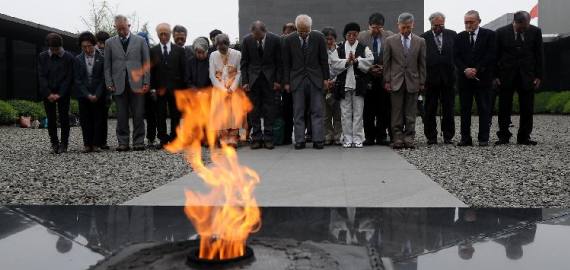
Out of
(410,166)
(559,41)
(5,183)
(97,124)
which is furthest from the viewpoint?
(559,41)

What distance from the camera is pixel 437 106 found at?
9.92m

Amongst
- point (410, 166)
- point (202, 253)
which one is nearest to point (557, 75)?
point (410, 166)

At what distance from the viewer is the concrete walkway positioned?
197 inches

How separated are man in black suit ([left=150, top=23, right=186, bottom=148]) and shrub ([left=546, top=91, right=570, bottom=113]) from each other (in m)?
16.4

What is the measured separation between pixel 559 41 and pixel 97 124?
65.4 ft

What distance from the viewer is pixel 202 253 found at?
2820 millimetres

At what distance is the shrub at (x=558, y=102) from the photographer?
70.8ft

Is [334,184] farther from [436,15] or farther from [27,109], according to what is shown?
[27,109]

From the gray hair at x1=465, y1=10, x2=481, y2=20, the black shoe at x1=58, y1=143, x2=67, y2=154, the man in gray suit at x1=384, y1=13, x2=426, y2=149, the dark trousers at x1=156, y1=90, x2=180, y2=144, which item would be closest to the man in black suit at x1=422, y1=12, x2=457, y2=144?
the gray hair at x1=465, y1=10, x2=481, y2=20

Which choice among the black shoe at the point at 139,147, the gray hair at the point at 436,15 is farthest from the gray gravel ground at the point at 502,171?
the black shoe at the point at 139,147

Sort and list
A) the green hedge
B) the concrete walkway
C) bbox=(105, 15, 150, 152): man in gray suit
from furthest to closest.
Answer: the green hedge < bbox=(105, 15, 150, 152): man in gray suit < the concrete walkway

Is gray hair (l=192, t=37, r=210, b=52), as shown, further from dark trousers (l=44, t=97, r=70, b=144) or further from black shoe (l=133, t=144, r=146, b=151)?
dark trousers (l=44, t=97, r=70, b=144)

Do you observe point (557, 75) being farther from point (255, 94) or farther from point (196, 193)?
point (196, 193)

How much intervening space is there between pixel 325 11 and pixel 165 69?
1710cm
